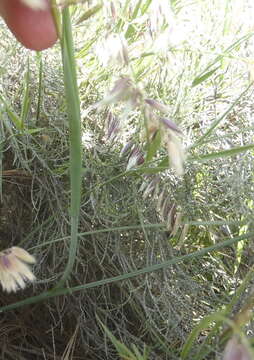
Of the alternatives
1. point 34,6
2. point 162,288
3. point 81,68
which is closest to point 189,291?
point 162,288

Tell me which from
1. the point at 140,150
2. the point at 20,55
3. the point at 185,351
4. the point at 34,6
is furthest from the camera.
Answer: the point at 20,55

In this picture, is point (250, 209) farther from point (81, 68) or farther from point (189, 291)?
point (81, 68)

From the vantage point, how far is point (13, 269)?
35cm

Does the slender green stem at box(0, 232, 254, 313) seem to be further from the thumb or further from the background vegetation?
→ the thumb

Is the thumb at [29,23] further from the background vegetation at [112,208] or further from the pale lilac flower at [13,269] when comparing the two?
the background vegetation at [112,208]

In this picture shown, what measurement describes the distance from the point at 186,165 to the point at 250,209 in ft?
0.30

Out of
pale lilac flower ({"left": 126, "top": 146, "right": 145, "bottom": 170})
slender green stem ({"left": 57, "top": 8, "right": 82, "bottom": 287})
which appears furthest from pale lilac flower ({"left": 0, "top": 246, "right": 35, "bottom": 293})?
pale lilac flower ({"left": 126, "top": 146, "right": 145, "bottom": 170})

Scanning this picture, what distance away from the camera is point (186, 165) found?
664mm

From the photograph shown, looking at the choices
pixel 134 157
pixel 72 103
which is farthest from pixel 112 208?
pixel 72 103

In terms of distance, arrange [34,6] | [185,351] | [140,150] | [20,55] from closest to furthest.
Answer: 1. [34,6]
2. [185,351]
3. [140,150]
4. [20,55]

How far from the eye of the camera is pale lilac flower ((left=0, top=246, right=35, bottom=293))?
337 mm

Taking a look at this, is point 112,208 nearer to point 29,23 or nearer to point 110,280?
point 110,280

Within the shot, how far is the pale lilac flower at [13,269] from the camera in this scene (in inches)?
13.3

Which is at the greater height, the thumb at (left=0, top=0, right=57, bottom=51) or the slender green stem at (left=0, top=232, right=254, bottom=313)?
the thumb at (left=0, top=0, right=57, bottom=51)
